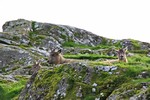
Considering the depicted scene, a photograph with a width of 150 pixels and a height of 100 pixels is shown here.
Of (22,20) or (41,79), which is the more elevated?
(22,20)

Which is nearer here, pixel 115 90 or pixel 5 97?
pixel 115 90

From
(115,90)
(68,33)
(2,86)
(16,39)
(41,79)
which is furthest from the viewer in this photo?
(68,33)

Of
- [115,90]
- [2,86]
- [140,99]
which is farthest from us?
[2,86]

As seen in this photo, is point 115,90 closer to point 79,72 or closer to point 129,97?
point 129,97

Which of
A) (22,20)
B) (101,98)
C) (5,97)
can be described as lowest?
(5,97)

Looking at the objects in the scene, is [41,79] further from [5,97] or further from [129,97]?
[5,97]

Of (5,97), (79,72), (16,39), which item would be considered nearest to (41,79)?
(79,72)

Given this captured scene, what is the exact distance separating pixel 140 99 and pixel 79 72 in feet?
16.4

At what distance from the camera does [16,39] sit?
251 ft

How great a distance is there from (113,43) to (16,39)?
827 inches

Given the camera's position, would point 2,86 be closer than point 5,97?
No

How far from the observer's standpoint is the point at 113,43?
277 ft

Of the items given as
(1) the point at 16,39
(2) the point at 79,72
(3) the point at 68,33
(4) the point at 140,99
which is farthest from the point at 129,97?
(3) the point at 68,33

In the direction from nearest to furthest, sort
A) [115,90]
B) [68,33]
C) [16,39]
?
[115,90], [16,39], [68,33]
